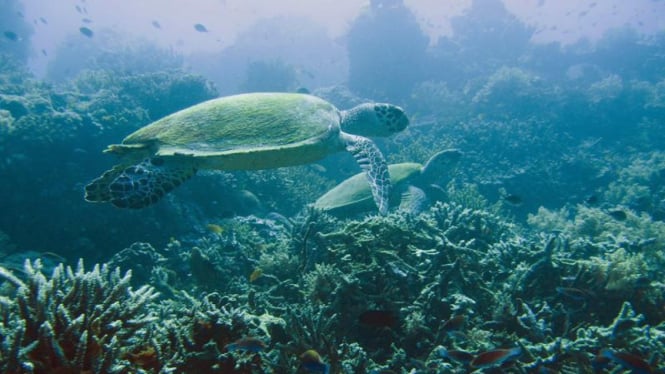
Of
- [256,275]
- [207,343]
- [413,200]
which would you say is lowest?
[413,200]

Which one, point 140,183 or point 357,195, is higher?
point 140,183

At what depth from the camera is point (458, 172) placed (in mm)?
9438

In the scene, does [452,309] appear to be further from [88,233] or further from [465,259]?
[88,233]

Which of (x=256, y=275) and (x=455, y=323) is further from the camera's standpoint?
(x=256, y=275)

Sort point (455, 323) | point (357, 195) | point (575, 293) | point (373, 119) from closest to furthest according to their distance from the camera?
point (455, 323) < point (575, 293) < point (373, 119) < point (357, 195)

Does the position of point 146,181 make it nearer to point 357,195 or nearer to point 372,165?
point 372,165

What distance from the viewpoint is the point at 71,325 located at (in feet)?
5.91

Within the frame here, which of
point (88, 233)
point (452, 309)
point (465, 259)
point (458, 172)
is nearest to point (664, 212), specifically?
point (458, 172)

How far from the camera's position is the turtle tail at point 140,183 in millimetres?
3330

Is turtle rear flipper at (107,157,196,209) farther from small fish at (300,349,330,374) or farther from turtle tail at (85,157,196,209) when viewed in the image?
small fish at (300,349,330,374)

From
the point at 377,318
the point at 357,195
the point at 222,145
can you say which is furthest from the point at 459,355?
the point at 357,195

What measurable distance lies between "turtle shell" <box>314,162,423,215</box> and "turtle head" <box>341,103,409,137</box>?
3.40 feet

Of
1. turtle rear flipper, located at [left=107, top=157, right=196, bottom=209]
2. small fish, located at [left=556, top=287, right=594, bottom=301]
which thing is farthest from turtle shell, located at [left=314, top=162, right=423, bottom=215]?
small fish, located at [left=556, top=287, right=594, bottom=301]

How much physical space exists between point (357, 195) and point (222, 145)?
293 cm
